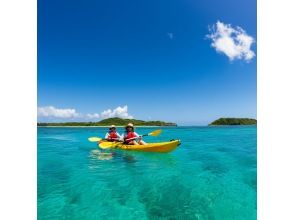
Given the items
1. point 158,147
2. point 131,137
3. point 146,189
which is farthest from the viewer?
point 131,137

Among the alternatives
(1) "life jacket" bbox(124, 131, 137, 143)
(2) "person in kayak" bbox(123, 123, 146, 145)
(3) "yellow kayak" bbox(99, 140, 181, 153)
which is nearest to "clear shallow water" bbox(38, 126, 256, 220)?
(3) "yellow kayak" bbox(99, 140, 181, 153)

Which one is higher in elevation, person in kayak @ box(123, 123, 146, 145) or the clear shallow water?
person in kayak @ box(123, 123, 146, 145)

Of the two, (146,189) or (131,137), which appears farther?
(131,137)

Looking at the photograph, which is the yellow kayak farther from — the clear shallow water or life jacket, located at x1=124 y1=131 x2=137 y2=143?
the clear shallow water

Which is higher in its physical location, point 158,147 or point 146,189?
point 158,147

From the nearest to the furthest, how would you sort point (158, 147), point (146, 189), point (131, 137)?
1. point (146, 189)
2. point (158, 147)
3. point (131, 137)

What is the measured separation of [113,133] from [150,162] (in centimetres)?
424

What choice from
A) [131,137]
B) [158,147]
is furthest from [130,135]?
[158,147]

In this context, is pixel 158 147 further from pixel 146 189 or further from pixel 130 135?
pixel 146 189

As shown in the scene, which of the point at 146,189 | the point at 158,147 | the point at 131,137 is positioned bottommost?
the point at 146,189

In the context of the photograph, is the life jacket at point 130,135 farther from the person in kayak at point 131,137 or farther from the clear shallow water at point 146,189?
the clear shallow water at point 146,189
